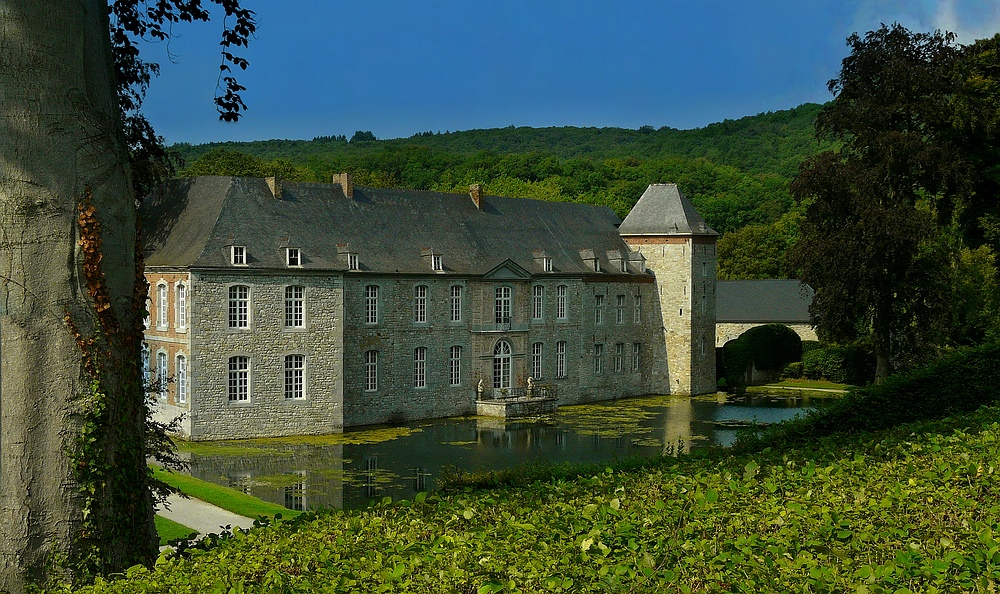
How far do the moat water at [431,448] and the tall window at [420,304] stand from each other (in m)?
3.13

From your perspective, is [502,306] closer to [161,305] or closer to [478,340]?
[478,340]

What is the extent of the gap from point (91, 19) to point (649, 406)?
29.7 meters

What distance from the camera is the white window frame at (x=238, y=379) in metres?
26.1

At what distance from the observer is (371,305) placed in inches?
1144

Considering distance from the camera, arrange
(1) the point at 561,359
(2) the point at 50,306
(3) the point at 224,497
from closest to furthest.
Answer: (2) the point at 50,306
(3) the point at 224,497
(1) the point at 561,359

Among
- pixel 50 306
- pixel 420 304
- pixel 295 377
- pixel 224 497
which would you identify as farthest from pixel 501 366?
pixel 50 306

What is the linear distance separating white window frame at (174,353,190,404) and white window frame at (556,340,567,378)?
513 inches

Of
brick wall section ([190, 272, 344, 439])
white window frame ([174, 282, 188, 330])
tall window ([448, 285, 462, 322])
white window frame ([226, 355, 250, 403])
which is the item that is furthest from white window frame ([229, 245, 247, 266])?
tall window ([448, 285, 462, 322])

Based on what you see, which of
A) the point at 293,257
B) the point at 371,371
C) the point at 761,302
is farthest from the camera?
the point at 761,302

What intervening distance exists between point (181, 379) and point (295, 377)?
2914 millimetres

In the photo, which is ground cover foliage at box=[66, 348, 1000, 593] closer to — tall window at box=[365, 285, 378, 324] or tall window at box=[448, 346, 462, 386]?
tall window at box=[365, 285, 378, 324]

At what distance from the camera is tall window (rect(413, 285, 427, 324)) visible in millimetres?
30016

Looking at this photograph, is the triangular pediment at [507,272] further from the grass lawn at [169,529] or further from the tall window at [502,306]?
the grass lawn at [169,529]

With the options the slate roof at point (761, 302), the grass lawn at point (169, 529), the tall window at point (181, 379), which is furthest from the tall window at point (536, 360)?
the grass lawn at point (169, 529)
